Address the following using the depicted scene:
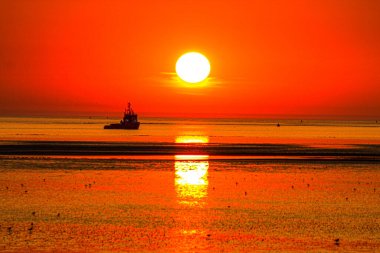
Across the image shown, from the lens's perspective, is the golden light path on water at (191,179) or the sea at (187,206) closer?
the sea at (187,206)

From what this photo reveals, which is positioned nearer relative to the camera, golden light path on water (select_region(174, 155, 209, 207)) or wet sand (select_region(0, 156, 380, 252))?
wet sand (select_region(0, 156, 380, 252))

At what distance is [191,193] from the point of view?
36719 mm

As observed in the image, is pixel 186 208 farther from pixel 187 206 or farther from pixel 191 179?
pixel 191 179

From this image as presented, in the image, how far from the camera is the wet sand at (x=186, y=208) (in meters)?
23.5

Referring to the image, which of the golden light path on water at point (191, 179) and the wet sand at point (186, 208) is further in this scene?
the golden light path on water at point (191, 179)

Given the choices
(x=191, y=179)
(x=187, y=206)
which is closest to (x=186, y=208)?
(x=187, y=206)

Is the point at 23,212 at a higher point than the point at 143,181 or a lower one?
lower

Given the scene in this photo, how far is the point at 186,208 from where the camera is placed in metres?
31.1

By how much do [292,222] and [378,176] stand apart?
22.1m

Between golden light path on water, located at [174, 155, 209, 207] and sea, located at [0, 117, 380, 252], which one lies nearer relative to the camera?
sea, located at [0, 117, 380, 252]

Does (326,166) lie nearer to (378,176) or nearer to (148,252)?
(378,176)

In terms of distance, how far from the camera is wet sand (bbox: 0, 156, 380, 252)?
2350 cm

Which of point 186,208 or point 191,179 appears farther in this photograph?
point 191,179

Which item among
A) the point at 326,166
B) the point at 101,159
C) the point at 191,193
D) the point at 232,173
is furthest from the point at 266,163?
the point at 191,193
